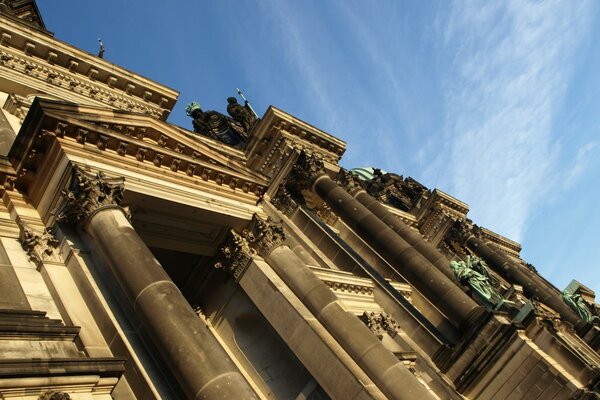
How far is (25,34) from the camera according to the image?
1900cm

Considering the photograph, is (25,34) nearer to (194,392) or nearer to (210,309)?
A: (210,309)

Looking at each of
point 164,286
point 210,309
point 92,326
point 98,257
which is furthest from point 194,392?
point 210,309

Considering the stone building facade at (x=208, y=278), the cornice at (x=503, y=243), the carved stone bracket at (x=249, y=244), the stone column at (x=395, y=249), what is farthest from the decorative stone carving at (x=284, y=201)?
the cornice at (x=503, y=243)

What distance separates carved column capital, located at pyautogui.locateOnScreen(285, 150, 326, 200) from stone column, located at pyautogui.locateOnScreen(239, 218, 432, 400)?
6037 millimetres

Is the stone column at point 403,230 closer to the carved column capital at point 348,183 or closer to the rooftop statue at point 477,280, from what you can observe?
the carved column capital at point 348,183

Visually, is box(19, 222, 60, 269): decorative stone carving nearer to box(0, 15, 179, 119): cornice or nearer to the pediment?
the pediment

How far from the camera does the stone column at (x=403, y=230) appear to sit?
2161cm

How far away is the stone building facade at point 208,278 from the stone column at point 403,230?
9 centimetres

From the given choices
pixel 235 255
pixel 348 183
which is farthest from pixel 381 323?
pixel 348 183

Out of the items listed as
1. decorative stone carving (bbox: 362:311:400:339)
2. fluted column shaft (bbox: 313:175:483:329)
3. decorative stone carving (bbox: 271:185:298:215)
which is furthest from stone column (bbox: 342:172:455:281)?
decorative stone carving (bbox: 271:185:298:215)

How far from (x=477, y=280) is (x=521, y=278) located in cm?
1328

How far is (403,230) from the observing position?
75.7 ft

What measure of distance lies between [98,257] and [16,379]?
13.6 feet

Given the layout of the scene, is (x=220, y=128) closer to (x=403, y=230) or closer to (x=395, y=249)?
(x=403, y=230)
